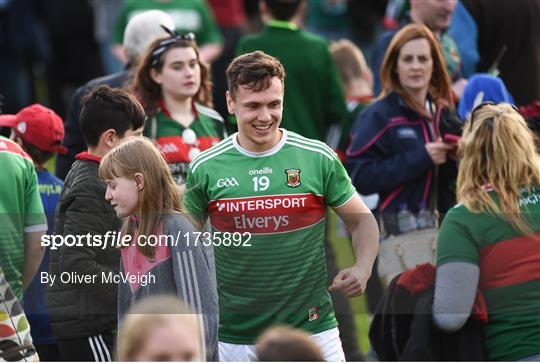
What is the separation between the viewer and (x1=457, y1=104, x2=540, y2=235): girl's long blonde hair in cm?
736

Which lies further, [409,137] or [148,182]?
[409,137]

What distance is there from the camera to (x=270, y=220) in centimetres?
708

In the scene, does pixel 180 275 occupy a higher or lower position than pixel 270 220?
lower

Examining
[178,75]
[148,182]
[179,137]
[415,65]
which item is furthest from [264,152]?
[415,65]

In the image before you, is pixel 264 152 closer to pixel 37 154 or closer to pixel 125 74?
pixel 37 154

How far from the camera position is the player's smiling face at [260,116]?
23.5ft

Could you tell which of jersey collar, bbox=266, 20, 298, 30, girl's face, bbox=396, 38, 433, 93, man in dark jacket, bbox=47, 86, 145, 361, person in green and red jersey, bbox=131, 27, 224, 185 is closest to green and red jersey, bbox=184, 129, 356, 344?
man in dark jacket, bbox=47, 86, 145, 361

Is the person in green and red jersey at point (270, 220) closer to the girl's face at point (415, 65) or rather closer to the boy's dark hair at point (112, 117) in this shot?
the boy's dark hair at point (112, 117)

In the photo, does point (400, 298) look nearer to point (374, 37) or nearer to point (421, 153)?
point (421, 153)

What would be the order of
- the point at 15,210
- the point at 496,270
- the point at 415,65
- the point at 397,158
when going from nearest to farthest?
1. the point at 496,270
2. the point at 15,210
3. the point at 397,158
4. the point at 415,65

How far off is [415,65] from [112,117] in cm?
206

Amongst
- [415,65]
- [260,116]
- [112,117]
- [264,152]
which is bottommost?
[264,152]

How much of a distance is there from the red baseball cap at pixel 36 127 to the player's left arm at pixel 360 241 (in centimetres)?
196

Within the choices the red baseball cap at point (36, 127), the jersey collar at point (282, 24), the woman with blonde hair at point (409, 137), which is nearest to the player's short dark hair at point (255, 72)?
the red baseball cap at point (36, 127)
